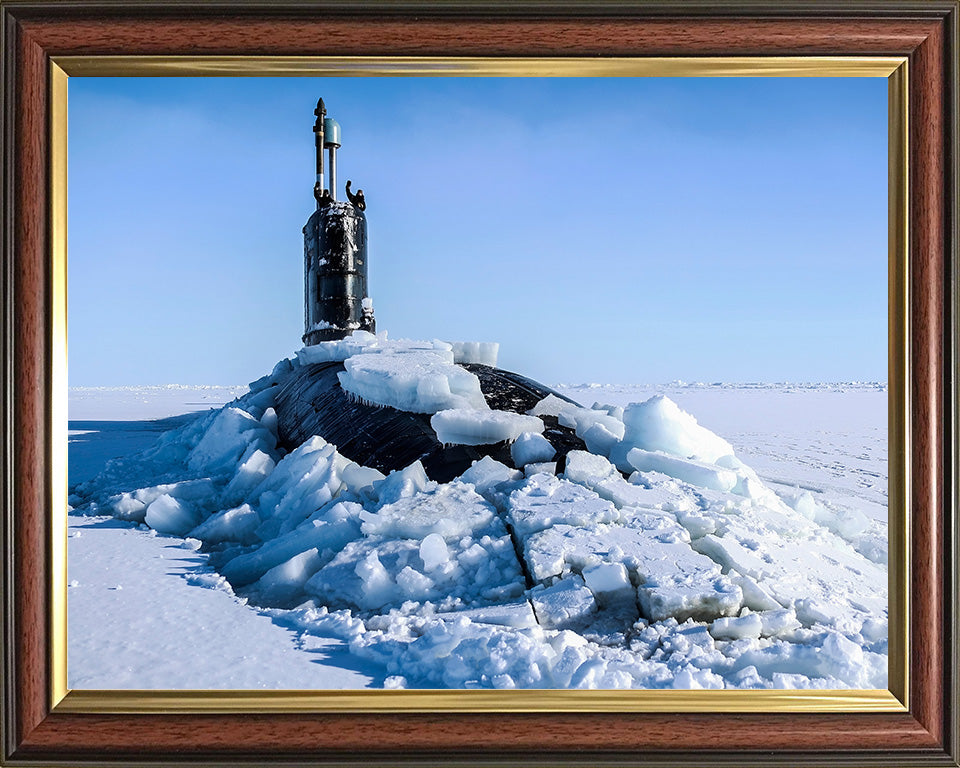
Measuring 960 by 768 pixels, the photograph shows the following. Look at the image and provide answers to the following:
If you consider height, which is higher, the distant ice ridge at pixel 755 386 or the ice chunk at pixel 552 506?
the distant ice ridge at pixel 755 386

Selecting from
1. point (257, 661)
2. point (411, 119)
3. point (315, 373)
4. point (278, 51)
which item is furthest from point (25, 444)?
point (315, 373)

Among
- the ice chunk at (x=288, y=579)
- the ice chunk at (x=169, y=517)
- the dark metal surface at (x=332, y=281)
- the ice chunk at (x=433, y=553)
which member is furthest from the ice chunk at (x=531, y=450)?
the dark metal surface at (x=332, y=281)

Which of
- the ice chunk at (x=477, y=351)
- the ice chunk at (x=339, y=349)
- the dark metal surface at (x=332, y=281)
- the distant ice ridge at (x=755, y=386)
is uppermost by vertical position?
the dark metal surface at (x=332, y=281)

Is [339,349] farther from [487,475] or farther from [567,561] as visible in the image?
[567,561]

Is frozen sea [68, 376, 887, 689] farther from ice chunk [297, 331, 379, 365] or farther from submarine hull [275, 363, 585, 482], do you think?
ice chunk [297, 331, 379, 365]

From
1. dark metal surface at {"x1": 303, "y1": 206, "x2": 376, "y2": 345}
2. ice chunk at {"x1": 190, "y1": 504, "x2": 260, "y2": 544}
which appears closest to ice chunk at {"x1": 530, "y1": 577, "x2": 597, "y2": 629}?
ice chunk at {"x1": 190, "y1": 504, "x2": 260, "y2": 544}

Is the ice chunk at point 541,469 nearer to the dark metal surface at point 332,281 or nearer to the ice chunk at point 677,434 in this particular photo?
the ice chunk at point 677,434

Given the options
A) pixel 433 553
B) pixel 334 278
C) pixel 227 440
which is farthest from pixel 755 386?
pixel 334 278
